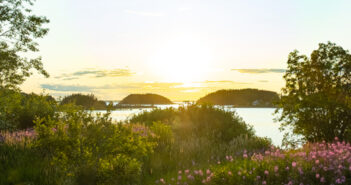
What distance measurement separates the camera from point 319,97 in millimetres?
11156

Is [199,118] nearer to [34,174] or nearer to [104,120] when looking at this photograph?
[104,120]

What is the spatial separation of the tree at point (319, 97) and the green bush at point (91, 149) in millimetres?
6661

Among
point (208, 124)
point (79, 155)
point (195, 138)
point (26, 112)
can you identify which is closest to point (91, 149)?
point (79, 155)

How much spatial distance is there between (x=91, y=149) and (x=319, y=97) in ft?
26.5

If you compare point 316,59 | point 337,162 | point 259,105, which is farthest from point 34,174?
point 259,105

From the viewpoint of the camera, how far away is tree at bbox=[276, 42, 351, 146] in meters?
11.2

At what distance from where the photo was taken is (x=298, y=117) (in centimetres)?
1175

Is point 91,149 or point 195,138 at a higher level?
point 91,149

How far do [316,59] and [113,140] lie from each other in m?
8.41

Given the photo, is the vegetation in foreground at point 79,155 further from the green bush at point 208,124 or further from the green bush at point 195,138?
the green bush at point 208,124

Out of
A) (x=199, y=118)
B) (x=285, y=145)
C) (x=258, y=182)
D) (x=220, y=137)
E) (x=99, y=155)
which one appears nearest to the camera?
(x=258, y=182)

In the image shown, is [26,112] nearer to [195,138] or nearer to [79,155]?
[195,138]

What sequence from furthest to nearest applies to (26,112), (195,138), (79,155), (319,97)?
(26,112), (195,138), (319,97), (79,155)

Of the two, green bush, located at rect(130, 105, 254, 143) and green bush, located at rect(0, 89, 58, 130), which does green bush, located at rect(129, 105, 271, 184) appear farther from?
green bush, located at rect(0, 89, 58, 130)
